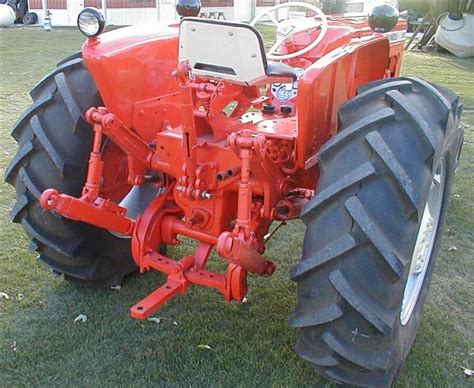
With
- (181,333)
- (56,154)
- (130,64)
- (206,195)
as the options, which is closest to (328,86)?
(206,195)

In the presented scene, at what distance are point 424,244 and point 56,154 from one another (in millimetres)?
1866

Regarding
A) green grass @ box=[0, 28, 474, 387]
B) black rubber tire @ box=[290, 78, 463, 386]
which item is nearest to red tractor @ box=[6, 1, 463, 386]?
black rubber tire @ box=[290, 78, 463, 386]

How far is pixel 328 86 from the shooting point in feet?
8.54

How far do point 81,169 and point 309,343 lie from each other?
1386 millimetres

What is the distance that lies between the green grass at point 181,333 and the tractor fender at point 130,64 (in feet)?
3.52

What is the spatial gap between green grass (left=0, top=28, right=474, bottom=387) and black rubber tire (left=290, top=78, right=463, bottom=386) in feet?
1.82

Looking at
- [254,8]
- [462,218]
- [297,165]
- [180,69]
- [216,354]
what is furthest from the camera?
[254,8]

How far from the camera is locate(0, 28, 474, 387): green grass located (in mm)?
2746

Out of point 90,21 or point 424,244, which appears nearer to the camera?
point 90,21

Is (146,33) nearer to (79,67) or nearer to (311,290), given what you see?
(79,67)

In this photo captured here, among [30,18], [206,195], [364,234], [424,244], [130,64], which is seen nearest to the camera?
[364,234]

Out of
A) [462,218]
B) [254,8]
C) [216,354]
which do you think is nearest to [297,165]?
[216,354]

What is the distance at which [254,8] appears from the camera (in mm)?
22781

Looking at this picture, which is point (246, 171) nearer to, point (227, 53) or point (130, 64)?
point (227, 53)
